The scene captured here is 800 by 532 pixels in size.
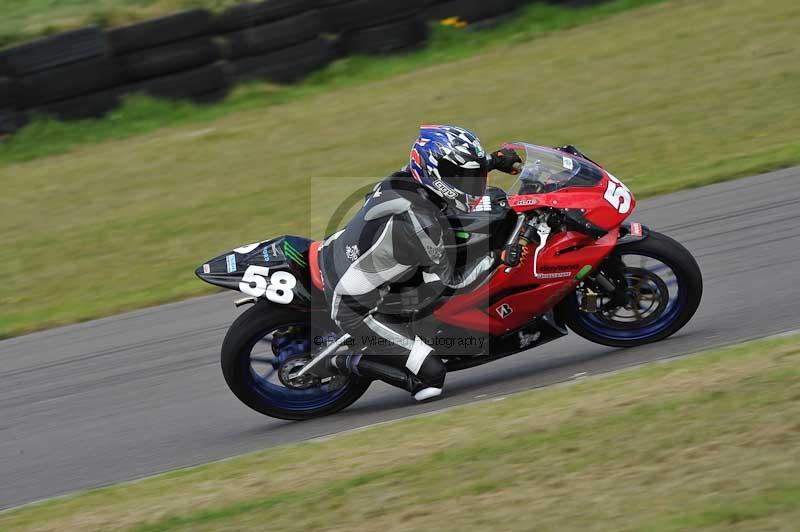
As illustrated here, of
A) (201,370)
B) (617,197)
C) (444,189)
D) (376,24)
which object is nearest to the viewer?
(444,189)

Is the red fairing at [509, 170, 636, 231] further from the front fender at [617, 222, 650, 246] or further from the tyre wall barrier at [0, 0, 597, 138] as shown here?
the tyre wall barrier at [0, 0, 597, 138]

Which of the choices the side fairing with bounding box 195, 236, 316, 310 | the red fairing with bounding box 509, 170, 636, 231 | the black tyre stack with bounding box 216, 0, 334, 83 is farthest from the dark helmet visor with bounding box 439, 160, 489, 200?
the black tyre stack with bounding box 216, 0, 334, 83

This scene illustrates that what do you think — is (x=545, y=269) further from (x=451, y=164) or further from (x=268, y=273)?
(x=268, y=273)

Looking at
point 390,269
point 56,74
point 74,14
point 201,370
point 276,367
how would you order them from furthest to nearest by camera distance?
point 74,14, point 56,74, point 201,370, point 276,367, point 390,269

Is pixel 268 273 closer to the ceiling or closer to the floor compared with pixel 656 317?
closer to the ceiling

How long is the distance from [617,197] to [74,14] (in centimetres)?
1058

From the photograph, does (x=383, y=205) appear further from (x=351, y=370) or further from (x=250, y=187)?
(x=250, y=187)

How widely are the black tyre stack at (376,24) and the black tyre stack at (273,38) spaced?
8.8 inches

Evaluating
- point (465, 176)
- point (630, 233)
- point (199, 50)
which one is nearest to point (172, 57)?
point (199, 50)

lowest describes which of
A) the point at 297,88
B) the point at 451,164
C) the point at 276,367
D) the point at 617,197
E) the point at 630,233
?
the point at 276,367

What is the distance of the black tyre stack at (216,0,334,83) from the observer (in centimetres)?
1370

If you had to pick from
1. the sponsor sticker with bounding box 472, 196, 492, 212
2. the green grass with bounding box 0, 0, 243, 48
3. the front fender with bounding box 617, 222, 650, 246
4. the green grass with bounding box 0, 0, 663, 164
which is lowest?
the front fender with bounding box 617, 222, 650, 246

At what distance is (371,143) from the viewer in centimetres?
1236

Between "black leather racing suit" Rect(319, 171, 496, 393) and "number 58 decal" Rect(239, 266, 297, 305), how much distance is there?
226 mm
